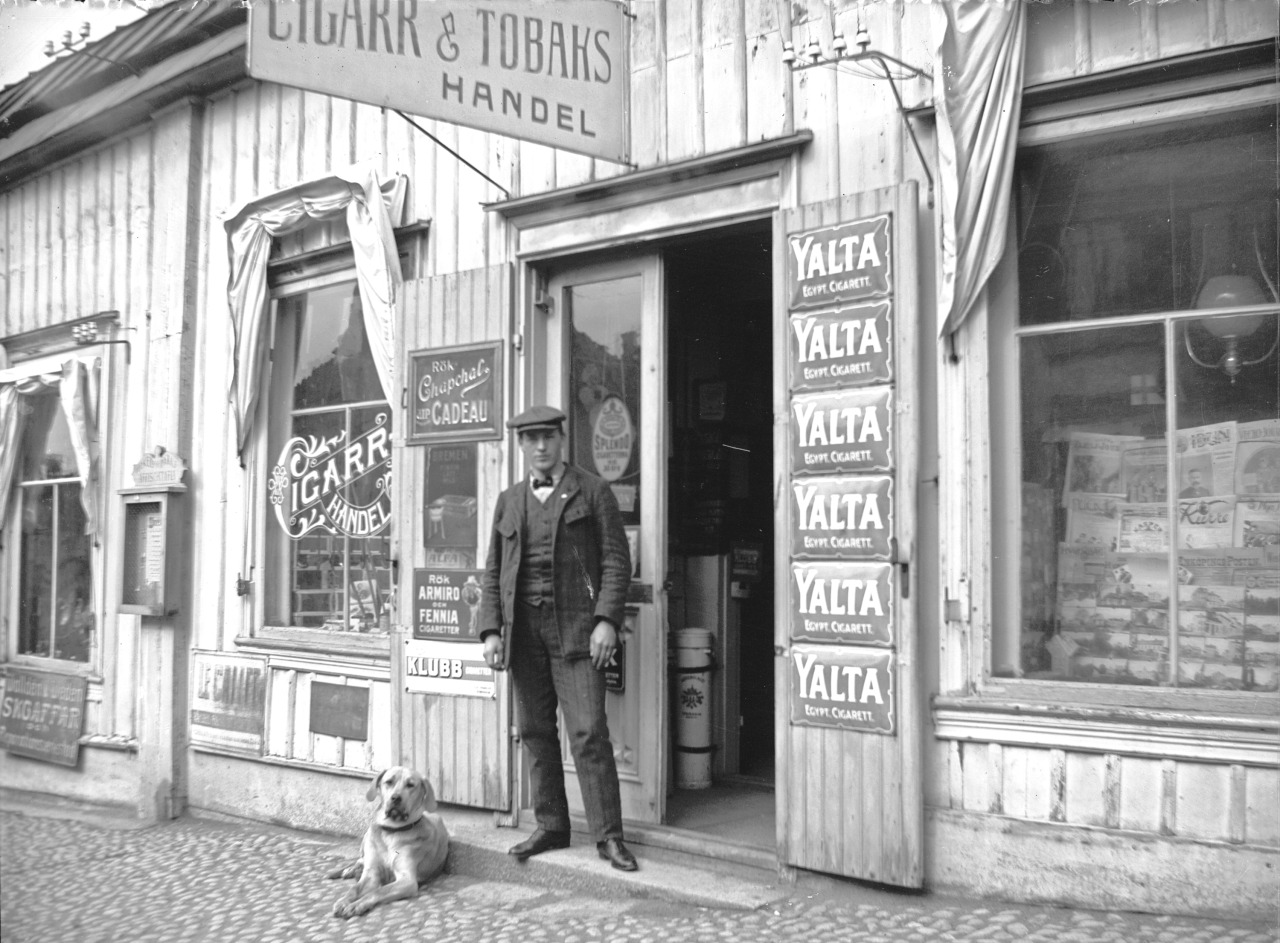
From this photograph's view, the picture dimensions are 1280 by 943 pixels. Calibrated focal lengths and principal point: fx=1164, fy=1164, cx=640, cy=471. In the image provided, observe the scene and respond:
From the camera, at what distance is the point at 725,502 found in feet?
23.3

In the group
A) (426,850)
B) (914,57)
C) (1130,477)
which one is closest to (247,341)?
(426,850)

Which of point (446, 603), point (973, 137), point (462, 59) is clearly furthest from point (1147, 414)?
point (446, 603)

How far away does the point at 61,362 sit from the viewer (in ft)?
28.9

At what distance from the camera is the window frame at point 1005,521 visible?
424cm

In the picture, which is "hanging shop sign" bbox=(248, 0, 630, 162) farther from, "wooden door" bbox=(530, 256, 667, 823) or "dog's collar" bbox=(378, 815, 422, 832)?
"dog's collar" bbox=(378, 815, 422, 832)

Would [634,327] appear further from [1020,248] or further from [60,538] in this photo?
[60,538]

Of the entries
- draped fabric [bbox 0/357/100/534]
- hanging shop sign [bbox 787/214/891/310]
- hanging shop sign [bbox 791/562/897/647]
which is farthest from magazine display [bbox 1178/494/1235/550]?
draped fabric [bbox 0/357/100/534]

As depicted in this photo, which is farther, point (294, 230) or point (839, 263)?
point (294, 230)

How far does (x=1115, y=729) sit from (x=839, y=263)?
2.11 m

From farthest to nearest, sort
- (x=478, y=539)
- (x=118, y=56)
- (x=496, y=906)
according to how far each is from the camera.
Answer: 1. (x=118, y=56)
2. (x=478, y=539)
3. (x=496, y=906)

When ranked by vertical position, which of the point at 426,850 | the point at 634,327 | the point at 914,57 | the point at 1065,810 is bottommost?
the point at 426,850

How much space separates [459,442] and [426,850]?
2051 millimetres

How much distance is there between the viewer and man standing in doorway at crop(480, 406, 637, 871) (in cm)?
518

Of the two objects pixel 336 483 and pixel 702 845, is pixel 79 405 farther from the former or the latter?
pixel 702 845
